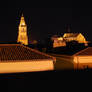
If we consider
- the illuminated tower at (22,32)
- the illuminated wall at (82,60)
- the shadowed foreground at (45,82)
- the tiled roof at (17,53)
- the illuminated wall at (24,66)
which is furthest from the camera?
the illuminated tower at (22,32)

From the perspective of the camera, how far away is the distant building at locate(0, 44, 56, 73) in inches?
725

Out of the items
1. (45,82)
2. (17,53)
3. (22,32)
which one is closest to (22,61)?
(17,53)

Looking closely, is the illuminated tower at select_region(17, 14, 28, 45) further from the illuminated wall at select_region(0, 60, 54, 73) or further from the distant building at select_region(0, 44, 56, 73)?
the illuminated wall at select_region(0, 60, 54, 73)

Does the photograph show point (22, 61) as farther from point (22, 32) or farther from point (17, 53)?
point (22, 32)

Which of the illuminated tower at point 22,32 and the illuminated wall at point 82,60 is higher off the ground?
the illuminated tower at point 22,32

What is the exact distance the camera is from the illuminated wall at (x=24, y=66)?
18314 millimetres

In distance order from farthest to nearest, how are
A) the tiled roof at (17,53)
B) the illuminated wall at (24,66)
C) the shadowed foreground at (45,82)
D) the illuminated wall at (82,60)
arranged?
the illuminated wall at (82,60) < the tiled roof at (17,53) < the illuminated wall at (24,66) < the shadowed foreground at (45,82)

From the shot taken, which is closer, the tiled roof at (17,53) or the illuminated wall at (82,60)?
the tiled roof at (17,53)

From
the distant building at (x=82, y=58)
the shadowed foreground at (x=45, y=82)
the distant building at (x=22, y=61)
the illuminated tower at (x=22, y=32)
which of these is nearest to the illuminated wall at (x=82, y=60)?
the distant building at (x=82, y=58)

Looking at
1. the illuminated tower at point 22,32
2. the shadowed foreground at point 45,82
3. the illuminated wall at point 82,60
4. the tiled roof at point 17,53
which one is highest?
the illuminated tower at point 22,32

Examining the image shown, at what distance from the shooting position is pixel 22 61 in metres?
18.9

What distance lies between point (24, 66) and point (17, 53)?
2098 mm

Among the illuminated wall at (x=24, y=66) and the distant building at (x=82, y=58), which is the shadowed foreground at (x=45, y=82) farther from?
the distant building at (x=82, y=58)

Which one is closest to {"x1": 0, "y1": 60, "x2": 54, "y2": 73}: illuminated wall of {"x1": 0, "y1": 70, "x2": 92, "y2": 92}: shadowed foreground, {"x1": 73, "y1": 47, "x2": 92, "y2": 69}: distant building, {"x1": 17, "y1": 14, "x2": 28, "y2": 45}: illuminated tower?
{"x1": 73, "y1": 47, "x2": 92, "y2": 69}: distant building
